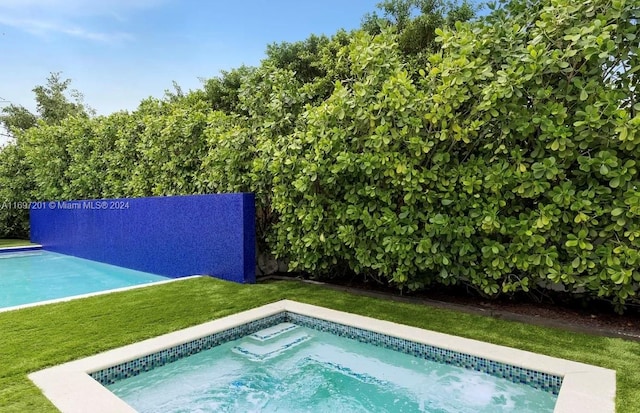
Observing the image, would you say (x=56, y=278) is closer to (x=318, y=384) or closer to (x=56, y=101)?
(x=318, y=384)

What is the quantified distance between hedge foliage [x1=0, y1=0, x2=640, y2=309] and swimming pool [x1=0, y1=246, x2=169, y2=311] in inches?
146

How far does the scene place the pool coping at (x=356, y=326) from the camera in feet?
9.76

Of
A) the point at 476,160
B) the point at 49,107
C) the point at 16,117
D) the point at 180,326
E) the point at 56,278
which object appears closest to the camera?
the point at 180,326

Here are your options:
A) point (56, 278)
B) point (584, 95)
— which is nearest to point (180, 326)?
point (584, 95)

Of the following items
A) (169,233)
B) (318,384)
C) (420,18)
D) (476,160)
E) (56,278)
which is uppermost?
(420,18)

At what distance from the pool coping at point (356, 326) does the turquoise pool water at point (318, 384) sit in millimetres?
202

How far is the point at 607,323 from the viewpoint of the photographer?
485cm

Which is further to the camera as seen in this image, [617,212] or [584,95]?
[584,95]

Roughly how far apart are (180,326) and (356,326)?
205 centimetres

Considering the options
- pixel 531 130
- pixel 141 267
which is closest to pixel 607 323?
pixel 531 130

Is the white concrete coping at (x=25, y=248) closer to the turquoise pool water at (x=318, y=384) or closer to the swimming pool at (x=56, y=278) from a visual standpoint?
the swimming pool at (x=56, y=278)

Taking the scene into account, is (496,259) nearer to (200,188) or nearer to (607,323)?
(607,323)

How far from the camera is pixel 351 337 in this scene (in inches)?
191

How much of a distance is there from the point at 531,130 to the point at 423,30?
1117 centimetres
